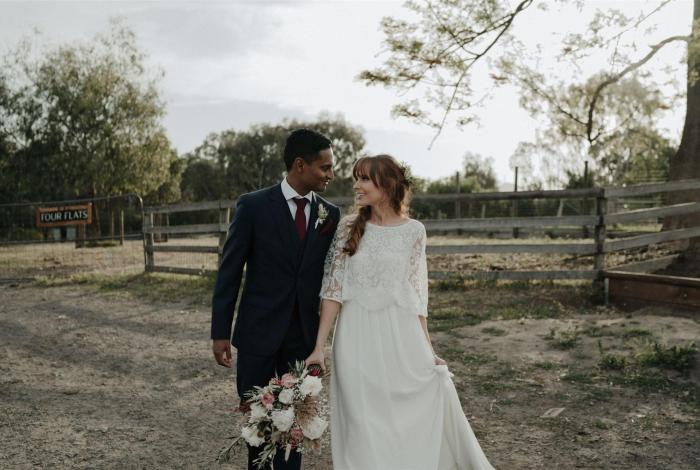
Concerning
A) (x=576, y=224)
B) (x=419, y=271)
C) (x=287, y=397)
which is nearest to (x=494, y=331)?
(x=576, y=224)

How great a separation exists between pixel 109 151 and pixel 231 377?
807 inches

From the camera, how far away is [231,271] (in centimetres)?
280

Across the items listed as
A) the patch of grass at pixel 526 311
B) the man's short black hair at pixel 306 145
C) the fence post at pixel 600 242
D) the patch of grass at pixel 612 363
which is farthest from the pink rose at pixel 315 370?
the fence post at pixel 600 242

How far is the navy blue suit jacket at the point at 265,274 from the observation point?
280 centimetres

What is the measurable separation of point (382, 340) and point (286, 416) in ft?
2.16

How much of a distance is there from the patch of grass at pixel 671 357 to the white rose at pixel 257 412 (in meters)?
4.05

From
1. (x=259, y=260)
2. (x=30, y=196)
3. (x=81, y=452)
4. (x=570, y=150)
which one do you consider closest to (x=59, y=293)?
(x=81, y=452)

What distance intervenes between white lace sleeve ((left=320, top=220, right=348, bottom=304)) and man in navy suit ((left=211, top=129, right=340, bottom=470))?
7 centimetres

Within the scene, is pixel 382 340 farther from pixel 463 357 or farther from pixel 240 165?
pixel 240 165

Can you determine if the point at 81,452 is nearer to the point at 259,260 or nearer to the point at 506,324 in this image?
the point at 259,260

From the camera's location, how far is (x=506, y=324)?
7012 mm

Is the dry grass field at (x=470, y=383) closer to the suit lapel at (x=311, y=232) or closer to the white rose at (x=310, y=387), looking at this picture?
the white rose at (x=310, y=387)

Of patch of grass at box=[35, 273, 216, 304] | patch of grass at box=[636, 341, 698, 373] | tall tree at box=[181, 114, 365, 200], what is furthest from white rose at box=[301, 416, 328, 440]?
tall tree at box=[181, 114, 365, 200]

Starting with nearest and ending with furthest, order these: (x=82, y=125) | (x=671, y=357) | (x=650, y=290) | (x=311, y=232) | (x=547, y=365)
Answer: (x=311, y=232), (x=671, y=357), (x=547, y=365), (x=650, y=290), (x=82, y=125)
